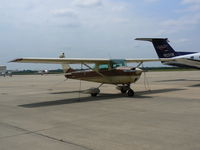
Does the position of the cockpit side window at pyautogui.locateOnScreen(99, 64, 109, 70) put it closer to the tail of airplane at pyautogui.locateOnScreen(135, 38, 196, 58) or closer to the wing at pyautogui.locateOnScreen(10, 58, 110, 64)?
the wing at pyautogui.locateOnScreen(10, 58, 110, 64)

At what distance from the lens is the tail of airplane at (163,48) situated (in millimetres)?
27225

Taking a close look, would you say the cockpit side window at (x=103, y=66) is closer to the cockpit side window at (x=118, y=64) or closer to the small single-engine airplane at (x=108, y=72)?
the small single-engine airplane at (x=108, y=72)

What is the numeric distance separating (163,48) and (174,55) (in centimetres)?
129

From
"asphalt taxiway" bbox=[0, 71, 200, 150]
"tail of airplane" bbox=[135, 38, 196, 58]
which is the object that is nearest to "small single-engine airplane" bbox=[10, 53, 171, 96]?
"asphalt taxiway" bbox=[0, 71, 200, 150]

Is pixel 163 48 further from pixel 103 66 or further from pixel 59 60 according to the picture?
pixel 59 60

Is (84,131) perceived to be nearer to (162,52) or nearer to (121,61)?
(121,61)

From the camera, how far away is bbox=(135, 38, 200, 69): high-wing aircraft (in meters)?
24.5

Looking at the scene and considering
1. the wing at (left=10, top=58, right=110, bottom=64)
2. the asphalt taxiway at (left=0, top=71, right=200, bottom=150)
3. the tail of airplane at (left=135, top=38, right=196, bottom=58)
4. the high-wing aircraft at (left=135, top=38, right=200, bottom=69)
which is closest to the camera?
the asphalt taxiway at (left=0, top=71, right=200, bottom=150)

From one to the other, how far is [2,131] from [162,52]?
2288cm

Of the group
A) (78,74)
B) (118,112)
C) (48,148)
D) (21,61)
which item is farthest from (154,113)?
(78,74)

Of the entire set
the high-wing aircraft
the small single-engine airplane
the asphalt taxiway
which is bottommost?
the asphalt taxiway

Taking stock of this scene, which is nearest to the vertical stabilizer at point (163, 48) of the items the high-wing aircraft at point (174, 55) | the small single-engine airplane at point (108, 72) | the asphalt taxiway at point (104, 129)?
the high-wing aircraft at point (174, 55)

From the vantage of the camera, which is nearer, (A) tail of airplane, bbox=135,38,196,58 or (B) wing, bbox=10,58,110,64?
(B) wing, bbox=10,58,110,64

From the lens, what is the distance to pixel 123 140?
18.3 feet
